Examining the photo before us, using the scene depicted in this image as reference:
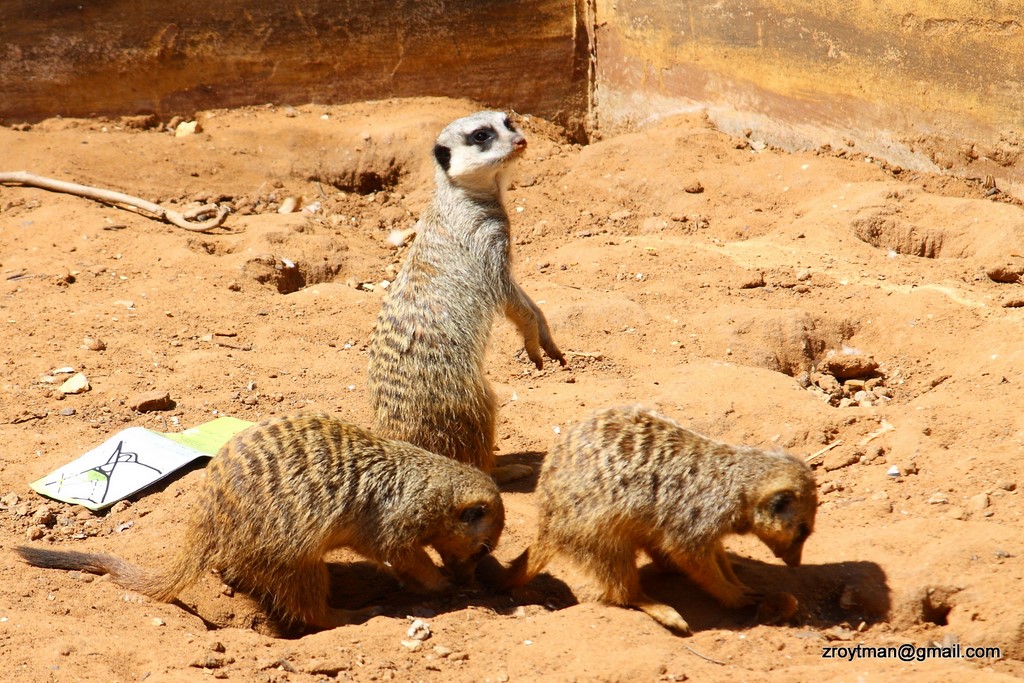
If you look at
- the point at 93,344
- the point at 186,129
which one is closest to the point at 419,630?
the point at 93,344

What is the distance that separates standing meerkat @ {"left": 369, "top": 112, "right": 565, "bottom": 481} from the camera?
12.6ft

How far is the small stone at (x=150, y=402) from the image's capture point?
431 centimetres

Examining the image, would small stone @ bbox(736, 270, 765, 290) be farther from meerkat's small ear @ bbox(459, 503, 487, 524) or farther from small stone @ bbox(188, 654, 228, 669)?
small stone @ bbox(188, 654, 228, 669)

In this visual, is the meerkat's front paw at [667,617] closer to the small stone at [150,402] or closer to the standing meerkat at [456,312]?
the standing meerkat at [456,312]

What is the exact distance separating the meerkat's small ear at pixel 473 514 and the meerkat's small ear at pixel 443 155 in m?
1.64

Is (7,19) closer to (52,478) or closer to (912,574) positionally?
(52,478)

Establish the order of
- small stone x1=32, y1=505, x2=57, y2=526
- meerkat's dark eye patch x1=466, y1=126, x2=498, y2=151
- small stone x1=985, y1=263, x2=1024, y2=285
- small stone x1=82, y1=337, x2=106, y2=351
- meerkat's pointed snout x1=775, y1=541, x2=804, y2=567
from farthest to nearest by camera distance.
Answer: small stone x1=985, y1=263, x2=1024, y2=285 < small stone x1=82, y1=337, x2=106, y2=351 < meerkat's dark eye patch x1=466, y1=126, x2=498, y2=151 < small stone x1=32, y1=505, x2=57, y2=526 < meerkat's pointed snout x1=775, y1=541, x2=804, y2=567

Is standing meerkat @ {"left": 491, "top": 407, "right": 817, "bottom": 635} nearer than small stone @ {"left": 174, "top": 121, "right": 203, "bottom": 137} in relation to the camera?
Yes

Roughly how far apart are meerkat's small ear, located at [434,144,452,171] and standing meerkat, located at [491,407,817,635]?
1.58 metres

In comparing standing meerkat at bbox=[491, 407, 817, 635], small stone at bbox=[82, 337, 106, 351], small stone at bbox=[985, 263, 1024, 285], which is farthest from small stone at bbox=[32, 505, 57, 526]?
small stone at bbox=[985, 263, 1024, 285]

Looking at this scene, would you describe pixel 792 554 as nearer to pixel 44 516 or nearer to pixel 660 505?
pixel 660 505

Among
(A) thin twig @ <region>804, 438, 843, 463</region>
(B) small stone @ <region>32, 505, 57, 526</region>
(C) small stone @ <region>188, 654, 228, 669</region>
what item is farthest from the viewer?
(A) thin twig @ <region>804, 438, 843, 463</region>
